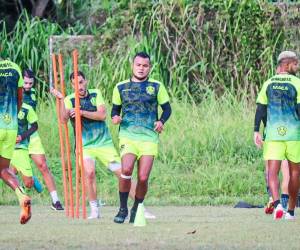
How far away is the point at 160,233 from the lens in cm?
1284

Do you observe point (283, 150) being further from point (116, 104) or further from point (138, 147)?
point (116, 104)

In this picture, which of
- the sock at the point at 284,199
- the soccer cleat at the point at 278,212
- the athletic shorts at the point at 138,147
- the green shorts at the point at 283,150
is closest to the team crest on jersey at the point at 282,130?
the green shorts at the point at 283,150

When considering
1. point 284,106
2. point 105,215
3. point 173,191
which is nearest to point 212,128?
point 173,191

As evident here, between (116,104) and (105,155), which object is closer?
(116,104)

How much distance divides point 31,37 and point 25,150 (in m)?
8.03

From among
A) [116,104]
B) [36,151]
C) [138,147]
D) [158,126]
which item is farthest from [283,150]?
[36,151]

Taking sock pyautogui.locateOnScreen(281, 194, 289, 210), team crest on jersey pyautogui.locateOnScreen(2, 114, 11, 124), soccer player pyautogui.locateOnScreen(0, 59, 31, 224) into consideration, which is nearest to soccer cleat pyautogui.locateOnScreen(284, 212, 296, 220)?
sock pyautogui.locateOnScreen(281, 194, 289, 210)

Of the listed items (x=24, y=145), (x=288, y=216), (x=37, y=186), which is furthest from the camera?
(x=37, y=186)

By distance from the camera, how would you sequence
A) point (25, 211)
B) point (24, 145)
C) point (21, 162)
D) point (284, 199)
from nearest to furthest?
point (25, 211) < point (284, 199) < point (21, 162) < point (24, 145)

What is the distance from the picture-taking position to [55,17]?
28.4 meters

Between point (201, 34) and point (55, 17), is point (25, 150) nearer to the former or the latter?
point (201, 34)

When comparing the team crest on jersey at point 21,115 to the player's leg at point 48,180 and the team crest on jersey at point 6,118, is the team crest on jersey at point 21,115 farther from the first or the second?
the team crest on jersey at point 6,118

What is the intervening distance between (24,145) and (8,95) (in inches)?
180

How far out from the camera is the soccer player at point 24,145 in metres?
18.3
